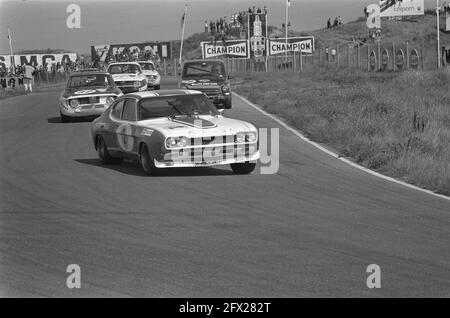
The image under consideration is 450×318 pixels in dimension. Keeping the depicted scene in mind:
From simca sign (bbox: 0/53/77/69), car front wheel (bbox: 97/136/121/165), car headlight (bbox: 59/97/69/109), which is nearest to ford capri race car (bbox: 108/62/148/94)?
car headlight (bbox: 59/97/69/109)

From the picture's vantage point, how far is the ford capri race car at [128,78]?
33.7m

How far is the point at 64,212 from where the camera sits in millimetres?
11414

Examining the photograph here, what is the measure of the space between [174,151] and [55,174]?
6.99 feet

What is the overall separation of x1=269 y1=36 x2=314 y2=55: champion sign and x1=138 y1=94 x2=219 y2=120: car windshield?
61.0 meters

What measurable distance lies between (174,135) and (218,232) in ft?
14.4

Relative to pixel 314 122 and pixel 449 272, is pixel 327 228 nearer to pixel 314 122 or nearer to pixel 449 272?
pixel 449 272

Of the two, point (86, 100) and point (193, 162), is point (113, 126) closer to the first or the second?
point (193, 162)

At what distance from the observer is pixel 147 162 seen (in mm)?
14547

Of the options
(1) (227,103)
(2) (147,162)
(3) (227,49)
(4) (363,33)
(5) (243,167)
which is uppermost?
(4) (363,33)

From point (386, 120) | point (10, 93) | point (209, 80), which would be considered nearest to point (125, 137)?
point (386, 120)

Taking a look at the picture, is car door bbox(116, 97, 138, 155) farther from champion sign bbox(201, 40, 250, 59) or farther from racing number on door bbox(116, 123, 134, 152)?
champion sign bbox(201, 40, 250, 59)

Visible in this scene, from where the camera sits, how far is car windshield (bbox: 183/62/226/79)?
29109mm

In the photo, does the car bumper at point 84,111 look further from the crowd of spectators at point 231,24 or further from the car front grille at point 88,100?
the crowd of spectators at point 231,24
